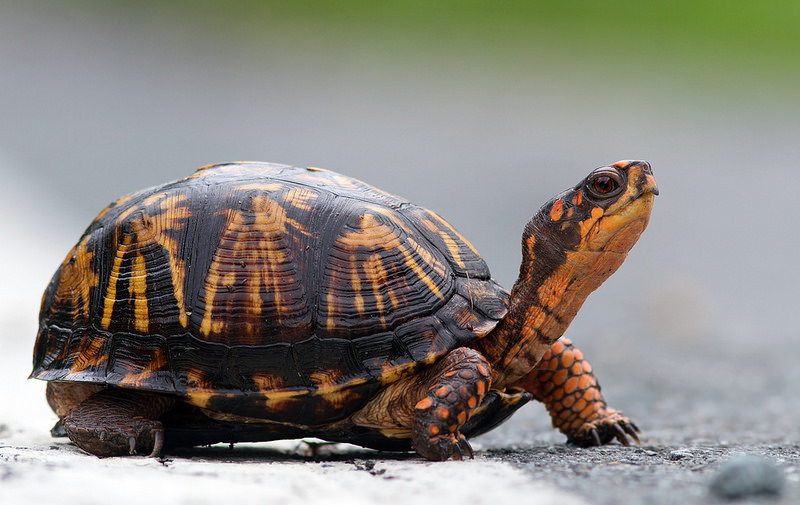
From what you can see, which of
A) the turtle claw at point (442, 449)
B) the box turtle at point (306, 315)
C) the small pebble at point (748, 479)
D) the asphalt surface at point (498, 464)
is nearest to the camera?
the small pebble at point (748, 479)

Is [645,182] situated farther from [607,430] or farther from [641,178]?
[607,430]

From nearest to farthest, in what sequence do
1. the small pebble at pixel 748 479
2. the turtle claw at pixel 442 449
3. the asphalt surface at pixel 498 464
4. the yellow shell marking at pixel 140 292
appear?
the small pebble at pixel 748 479
the asphalt surface at pixel 498 464
the turtle claw at pixel 442 449
the yellow shell marking at pixel 140 292

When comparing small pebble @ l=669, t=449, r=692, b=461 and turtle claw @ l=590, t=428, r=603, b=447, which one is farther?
turtle claw @ l=590, t=428, r=603, b=447

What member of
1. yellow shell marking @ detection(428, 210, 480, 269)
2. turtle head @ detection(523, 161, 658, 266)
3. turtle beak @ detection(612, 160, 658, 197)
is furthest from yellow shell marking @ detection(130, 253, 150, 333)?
turtle beak @ detection(612, 160, 658, 197)

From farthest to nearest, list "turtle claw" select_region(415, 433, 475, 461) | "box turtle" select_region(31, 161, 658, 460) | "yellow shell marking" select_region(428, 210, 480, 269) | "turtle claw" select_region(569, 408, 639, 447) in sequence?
1. "turtle claw" select_region(569, 408, 639, 447)
2. "yellow shell marking" select_region(428, 210, 480, 269)
3. "box turtle" select_region(31, 161, 658, 460)
4. "turtle claw" select_region(415, 433, 475, 461)

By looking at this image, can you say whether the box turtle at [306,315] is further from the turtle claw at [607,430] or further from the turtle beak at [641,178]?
the turtle claw at [607,430]

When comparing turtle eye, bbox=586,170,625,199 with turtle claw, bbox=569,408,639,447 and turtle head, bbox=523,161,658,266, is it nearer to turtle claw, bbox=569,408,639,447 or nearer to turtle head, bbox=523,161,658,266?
turtle head, bbox=523,161,658,266

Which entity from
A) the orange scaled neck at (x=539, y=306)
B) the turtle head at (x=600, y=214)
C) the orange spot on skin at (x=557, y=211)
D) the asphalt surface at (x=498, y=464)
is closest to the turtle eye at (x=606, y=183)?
the turtle head at (x=600, y=214)
